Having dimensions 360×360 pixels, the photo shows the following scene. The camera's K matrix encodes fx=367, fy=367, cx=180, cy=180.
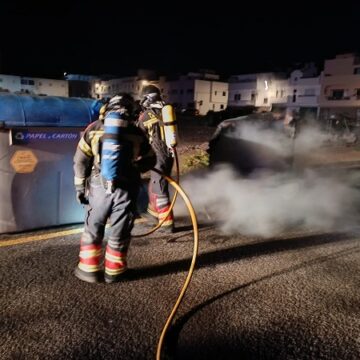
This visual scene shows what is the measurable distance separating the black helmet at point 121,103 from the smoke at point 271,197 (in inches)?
97.8

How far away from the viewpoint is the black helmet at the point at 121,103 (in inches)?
128

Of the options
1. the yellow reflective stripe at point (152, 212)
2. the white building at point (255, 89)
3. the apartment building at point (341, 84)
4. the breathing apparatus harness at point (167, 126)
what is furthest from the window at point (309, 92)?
the breathing apparatus harness at point (167, 126)

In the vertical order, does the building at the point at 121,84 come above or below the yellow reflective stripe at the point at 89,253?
above

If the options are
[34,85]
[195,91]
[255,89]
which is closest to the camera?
[255,89]

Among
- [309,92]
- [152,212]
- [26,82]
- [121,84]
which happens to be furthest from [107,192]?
[121,84]

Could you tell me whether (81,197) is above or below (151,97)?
below

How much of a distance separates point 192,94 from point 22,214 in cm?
6053

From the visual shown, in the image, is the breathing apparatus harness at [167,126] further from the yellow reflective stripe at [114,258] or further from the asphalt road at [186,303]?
the yellow reflective stripe at [114,258]

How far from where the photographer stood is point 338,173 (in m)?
10.2

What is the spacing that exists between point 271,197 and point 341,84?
43519mm

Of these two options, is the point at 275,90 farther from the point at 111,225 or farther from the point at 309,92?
the point at 111,225

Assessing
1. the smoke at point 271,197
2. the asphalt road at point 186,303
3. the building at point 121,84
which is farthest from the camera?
the building at point 121,84

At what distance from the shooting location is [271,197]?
694 centimetres

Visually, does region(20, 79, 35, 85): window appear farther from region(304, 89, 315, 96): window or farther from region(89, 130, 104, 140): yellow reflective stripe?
region(89, 130, 104, 140): yellow reflective stripe
